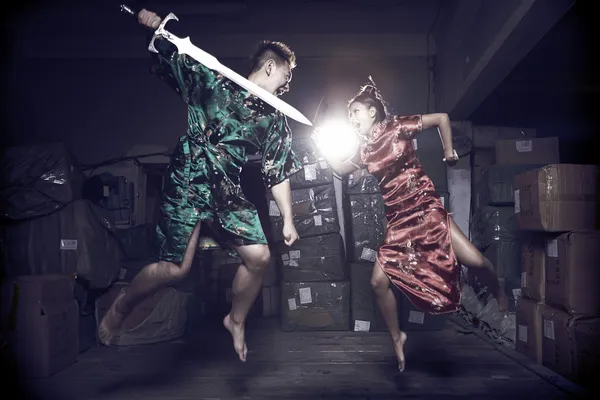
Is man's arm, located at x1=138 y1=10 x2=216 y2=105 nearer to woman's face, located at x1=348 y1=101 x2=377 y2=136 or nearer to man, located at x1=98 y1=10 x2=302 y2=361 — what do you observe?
man, located at x1=98 y1=10 x2=302 y2=361

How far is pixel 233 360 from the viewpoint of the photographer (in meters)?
2.43

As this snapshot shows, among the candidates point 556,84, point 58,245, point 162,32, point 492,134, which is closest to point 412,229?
point 162,32

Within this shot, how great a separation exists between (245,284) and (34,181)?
63.2 inches

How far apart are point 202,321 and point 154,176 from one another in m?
1.29

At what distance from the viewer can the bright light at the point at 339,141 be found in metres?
2.56

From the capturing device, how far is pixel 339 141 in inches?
103

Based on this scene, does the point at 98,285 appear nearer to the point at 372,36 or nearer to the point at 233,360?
the point at 233,360

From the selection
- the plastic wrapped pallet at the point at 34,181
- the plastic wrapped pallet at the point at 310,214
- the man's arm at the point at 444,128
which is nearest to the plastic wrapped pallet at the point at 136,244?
the plastic wrapped pallet at the point at 34,181

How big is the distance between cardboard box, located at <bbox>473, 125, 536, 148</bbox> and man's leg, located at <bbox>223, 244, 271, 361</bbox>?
2394 millimetres

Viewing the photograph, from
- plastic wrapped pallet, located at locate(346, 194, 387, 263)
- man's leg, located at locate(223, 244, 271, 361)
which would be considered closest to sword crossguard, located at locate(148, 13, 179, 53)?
man's leg, located at locate(223, 244, 271, 361)

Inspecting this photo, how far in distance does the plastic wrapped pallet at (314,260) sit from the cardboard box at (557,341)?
4.23ft

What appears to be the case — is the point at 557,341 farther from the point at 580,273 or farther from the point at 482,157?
the point at 482,157

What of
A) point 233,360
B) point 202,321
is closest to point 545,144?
point 233,360

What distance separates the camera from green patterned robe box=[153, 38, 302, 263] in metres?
2.11
